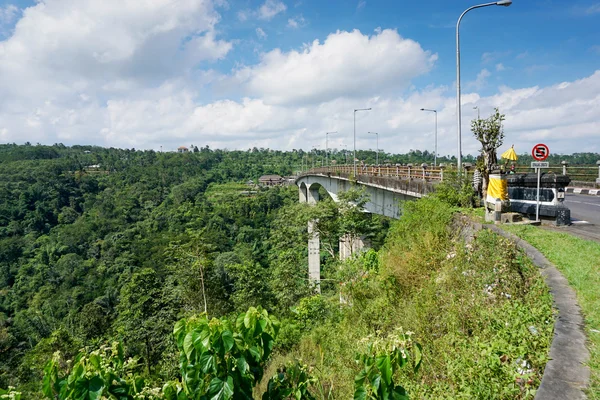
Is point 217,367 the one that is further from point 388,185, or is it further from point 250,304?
point 250,304

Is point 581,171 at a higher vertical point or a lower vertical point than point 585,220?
higher

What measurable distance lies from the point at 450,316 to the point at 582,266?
7.18 ft

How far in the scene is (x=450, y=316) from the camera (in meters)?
5.23

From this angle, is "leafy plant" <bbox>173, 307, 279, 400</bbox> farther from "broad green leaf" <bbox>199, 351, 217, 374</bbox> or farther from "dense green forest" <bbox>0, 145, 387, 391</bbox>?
"dense green forest" <bbox>0, 145, 387, 391</bbox>

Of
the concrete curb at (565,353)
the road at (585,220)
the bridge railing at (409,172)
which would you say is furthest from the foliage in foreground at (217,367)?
the bridge railing at (409,172)

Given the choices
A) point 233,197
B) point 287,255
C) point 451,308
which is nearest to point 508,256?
point 451,308

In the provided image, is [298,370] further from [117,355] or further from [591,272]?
[591,272]

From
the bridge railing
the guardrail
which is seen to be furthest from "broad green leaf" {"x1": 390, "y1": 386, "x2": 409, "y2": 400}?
the guardrail

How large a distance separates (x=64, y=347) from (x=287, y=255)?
1327cm

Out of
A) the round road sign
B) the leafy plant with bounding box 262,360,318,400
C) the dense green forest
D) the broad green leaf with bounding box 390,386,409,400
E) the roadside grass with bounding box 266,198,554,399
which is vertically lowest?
the dense green forest

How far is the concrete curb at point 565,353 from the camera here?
2.73 meters

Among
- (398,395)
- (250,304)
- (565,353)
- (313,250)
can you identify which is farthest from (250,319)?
(313,250)

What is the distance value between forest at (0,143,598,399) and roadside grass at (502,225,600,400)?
385mm

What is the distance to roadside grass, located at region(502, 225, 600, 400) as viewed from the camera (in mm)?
3291
